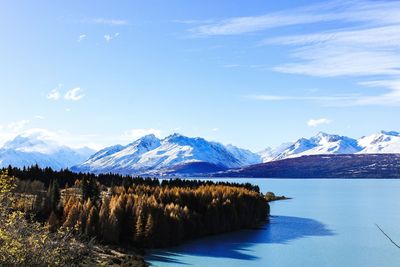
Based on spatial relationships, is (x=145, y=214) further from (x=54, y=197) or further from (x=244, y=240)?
(x=54, y=197)

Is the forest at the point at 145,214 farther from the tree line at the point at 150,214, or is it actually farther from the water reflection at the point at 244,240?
the water reflection at the point at 244,240

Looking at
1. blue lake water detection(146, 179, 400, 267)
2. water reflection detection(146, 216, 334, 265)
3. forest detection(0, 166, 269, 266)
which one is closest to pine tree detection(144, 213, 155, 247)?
forest detection(0, 166, 269, 266)

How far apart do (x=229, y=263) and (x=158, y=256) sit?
1471cm

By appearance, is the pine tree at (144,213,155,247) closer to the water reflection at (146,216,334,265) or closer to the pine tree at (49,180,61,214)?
the water reflection at (146,216,334,265)

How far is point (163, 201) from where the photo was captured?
130 m

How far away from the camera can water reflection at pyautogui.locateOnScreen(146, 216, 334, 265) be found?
9619cm

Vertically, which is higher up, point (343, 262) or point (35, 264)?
point (35, 264)

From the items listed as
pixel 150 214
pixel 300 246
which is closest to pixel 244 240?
pixel 300 246

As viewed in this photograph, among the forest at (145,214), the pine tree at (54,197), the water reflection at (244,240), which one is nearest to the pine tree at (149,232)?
the forest at (145,214)

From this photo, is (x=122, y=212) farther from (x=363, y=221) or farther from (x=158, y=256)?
(x=363, y=221)

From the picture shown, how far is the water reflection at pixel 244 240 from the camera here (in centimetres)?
9619

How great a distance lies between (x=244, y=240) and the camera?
116625 millimetres

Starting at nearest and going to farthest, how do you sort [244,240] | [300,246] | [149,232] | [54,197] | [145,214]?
1. [300,246]
2. [149,232]
3. [145,214]
4. [244,240]
5. [54,197]

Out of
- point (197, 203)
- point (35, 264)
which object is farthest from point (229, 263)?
point (35, 264)
